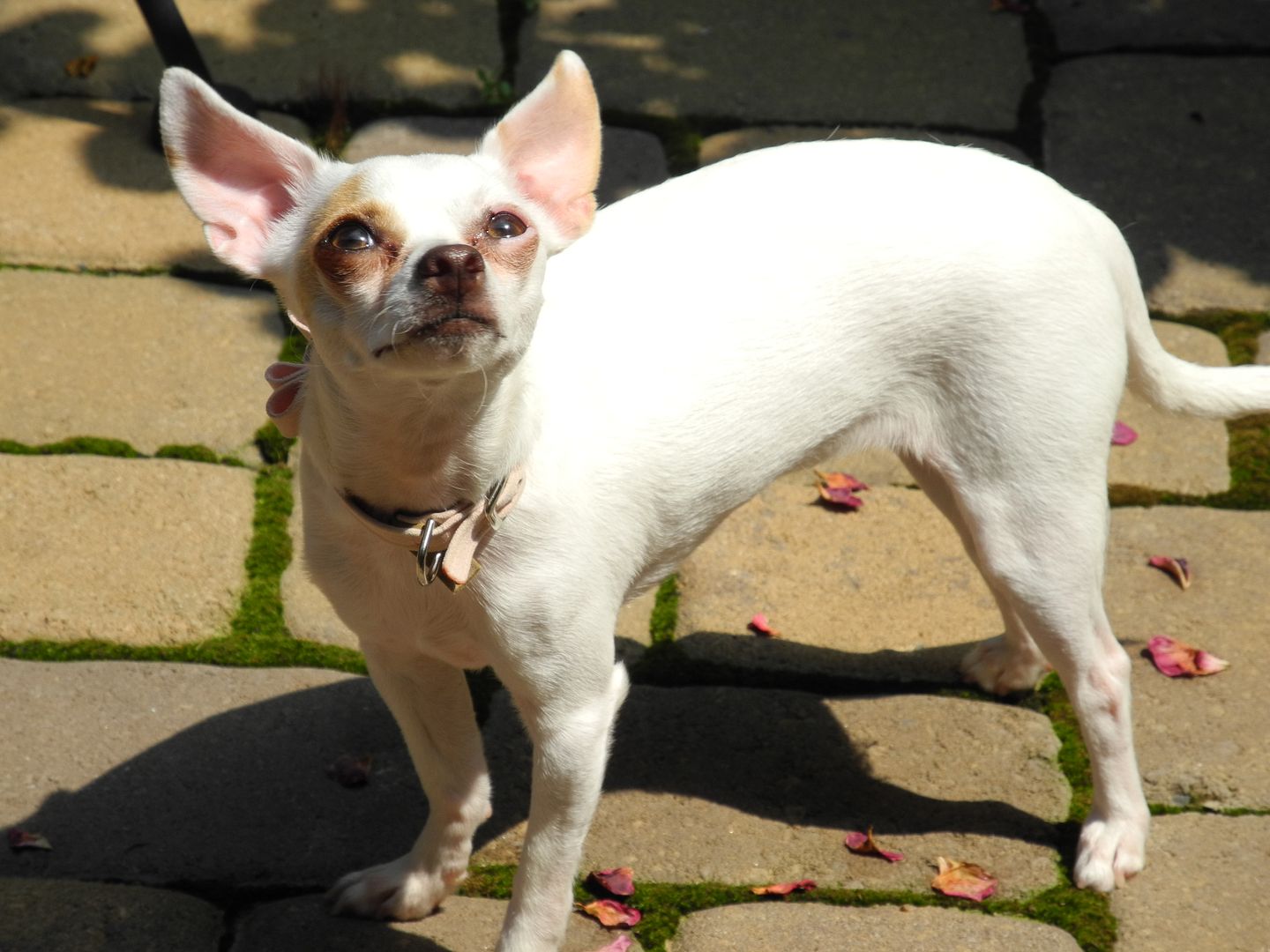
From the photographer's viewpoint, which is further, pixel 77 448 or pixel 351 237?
pixel 77 448

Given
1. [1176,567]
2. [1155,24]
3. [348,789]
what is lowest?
[348,789]

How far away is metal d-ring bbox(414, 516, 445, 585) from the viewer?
223 cm

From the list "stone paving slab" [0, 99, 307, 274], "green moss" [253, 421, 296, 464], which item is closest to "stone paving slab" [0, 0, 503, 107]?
"stone paving slab" [0, 99, 307, 274]

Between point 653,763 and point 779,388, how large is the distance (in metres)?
0.95

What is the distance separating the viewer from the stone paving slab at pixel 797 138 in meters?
4.60

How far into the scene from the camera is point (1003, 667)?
3266 millimetres

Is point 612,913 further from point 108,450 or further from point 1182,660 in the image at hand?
point 108,450

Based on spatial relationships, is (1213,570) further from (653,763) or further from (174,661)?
(174,661)

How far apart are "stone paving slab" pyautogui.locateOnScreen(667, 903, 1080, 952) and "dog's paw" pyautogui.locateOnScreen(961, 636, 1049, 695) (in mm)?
644

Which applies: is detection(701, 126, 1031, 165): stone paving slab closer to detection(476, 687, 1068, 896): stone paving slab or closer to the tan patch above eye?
detection(476, 687, 1068, 896): stone paving slab

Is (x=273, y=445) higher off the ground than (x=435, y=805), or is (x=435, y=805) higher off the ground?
(x=435, y=805)

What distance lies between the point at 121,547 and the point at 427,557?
1.51 m

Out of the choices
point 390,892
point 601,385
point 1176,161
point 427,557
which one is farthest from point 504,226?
point 1176,161

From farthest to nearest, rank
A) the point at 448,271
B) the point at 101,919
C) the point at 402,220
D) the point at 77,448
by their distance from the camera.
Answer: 1. the point at 77,448
2. the point at 101,919
3. the point at 402,220
4. the point at 448,271
